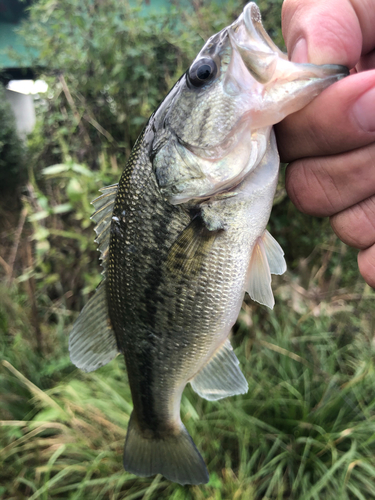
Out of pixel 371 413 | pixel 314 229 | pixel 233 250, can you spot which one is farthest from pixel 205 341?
pixel 314 229

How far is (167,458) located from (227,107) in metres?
1.23

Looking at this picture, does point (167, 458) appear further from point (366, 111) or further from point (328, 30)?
point (328, 30)

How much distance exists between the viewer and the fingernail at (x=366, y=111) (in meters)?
0.72

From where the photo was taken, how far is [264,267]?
961 millimetres

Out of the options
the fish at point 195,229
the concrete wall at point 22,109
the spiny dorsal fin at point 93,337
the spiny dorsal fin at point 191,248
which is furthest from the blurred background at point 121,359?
the concrete wall at point 22,109

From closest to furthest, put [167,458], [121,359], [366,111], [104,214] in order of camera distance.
A: [366,111] < [104,214] < [167,458] < [121,359]

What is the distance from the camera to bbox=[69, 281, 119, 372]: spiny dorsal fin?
3.65 ft

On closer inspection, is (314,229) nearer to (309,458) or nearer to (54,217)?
(309,458)

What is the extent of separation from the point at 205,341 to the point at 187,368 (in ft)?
0.46

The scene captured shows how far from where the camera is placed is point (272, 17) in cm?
294

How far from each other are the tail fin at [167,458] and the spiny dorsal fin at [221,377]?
0.74ft

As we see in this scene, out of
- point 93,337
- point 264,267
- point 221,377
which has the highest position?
point 264,267

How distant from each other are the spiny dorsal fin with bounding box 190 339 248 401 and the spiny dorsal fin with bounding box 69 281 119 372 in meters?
0.34

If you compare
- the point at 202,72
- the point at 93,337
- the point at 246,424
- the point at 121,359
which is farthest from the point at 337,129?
the point at 121,359
